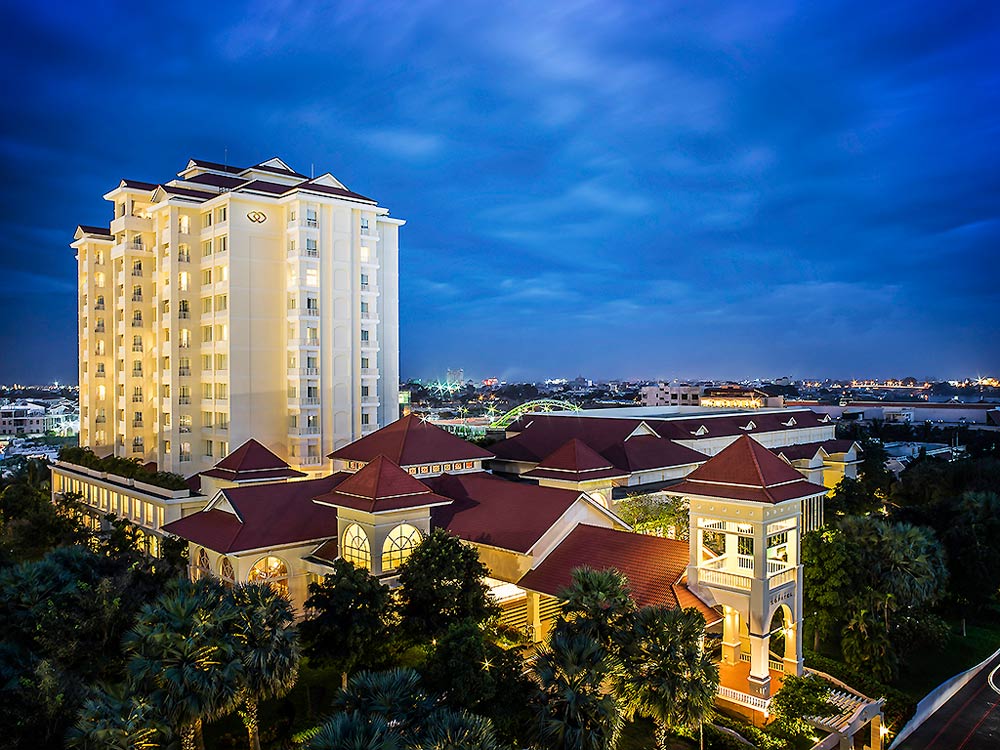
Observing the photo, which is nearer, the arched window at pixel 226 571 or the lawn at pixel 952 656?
the arched window at pixel 226 571

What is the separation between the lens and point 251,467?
38969mm

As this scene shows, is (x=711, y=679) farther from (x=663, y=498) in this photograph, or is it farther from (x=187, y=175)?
(x=187, y=175)

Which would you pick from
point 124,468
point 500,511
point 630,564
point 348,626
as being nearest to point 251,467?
point 500,511

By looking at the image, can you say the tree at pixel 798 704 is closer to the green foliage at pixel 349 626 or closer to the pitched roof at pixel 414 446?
the green foliage at pixel 349 626

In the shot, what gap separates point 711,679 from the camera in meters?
19.8

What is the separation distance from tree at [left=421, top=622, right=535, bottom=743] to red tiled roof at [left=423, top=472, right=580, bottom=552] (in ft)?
30.5

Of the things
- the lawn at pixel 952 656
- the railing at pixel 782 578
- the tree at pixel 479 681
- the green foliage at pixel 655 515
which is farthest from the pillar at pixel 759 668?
the lawn at pixel 952 656

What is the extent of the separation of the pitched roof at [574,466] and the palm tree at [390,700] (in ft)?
65.0

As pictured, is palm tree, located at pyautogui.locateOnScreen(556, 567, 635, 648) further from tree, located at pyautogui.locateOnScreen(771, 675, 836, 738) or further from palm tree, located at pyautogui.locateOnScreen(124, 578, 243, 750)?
palm tree, located at pyautogui.locateOnScreen(124, 578, 243, 750)

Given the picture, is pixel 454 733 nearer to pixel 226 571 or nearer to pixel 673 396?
pixel 226 571

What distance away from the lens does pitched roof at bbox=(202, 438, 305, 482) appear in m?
38.7

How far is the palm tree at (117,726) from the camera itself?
50.3 feet

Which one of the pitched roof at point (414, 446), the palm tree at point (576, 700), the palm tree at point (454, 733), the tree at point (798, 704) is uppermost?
the pitched roof at point (414, 446)

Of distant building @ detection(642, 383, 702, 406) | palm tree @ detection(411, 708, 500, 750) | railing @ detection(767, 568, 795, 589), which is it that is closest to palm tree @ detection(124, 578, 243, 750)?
palm tree @ detection(411, 708, 500, 750)
